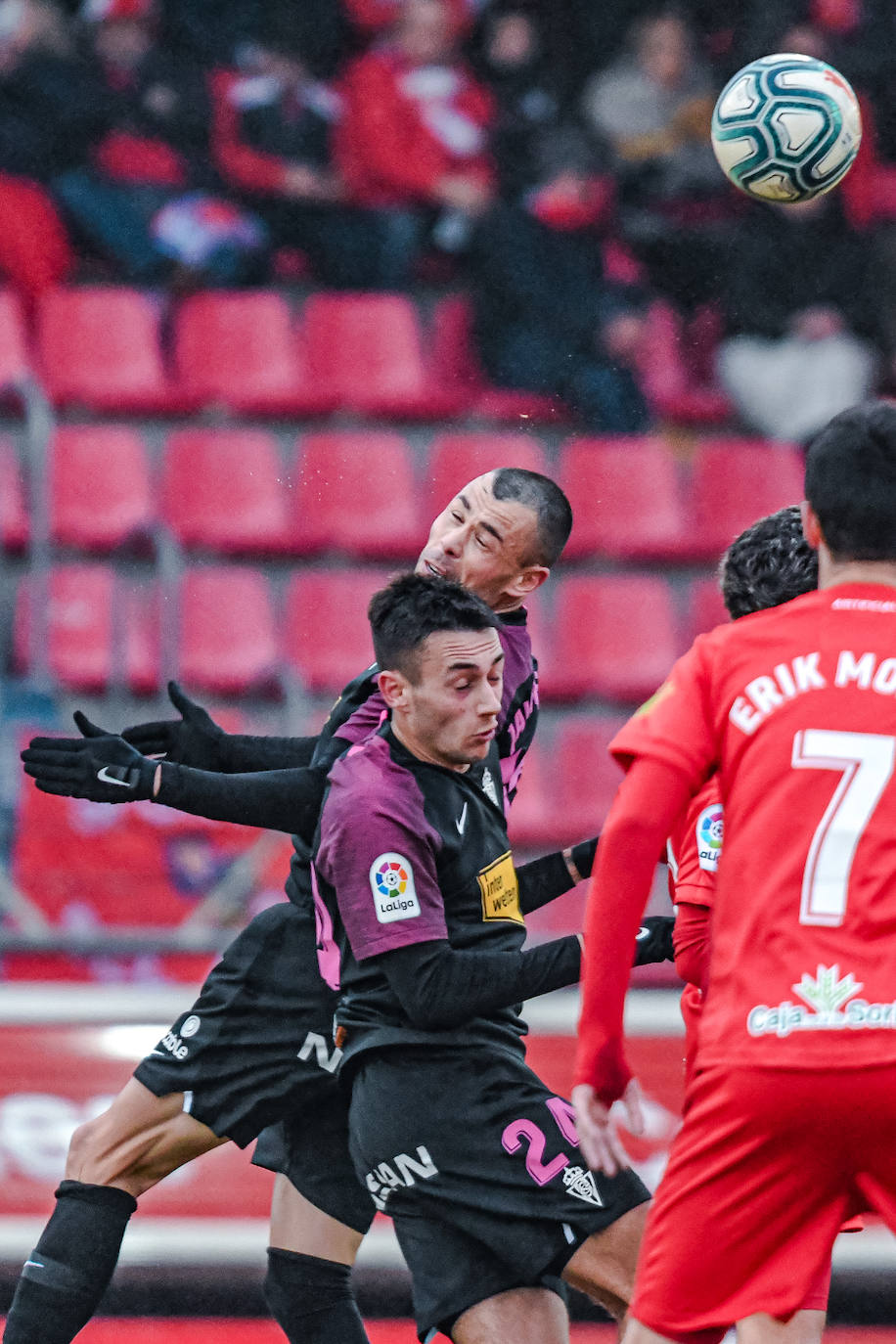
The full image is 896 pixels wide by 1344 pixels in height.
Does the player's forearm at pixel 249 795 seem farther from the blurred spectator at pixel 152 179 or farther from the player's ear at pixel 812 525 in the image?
the blurred spectator at pixel 152 179

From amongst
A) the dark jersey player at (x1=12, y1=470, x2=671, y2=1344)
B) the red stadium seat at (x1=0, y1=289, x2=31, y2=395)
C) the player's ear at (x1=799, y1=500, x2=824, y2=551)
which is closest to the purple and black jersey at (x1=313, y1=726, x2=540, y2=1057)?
the dark jersey player at (x1=12, y1=470, x2=671, y2=1344)

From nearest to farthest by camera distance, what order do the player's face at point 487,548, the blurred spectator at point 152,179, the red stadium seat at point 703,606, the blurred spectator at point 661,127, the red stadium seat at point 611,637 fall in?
the player's face at point 487,548, the red stadium seat at point 611,637, the red stadium seat at point 703,606, the blurred spectator at point 152,179, the blurred spectator at point 661,127

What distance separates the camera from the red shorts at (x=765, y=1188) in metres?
1.98

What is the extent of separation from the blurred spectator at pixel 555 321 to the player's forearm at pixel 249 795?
450 centimetres

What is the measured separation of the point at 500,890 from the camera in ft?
8.77

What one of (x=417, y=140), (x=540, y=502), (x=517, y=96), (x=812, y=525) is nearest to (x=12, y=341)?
(x=417, y=140)

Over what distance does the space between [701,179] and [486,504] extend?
17.3ft

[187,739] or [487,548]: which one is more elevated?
[487,548]

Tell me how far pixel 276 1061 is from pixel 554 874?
0.60 meters

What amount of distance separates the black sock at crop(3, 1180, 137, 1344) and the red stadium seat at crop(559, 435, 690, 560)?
171 inches

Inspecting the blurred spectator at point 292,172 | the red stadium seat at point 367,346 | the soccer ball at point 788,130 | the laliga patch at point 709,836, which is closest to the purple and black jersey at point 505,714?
the laliga patch at point 709,836

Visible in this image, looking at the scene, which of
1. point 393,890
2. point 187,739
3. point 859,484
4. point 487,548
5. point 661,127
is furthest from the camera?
point 661,127

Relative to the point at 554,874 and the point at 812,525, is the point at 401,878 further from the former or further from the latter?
the point at 812,525

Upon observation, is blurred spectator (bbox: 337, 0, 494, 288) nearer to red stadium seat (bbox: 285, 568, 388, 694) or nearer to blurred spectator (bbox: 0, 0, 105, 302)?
blurred spectator (bbox: 0, 0, 105, 302)
